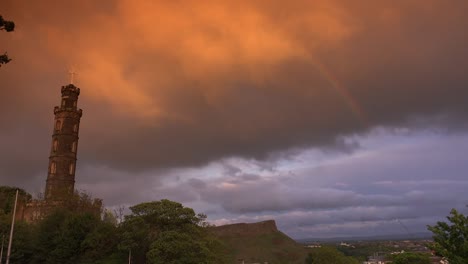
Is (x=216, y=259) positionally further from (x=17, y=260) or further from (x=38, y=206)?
(x=38, y=206)

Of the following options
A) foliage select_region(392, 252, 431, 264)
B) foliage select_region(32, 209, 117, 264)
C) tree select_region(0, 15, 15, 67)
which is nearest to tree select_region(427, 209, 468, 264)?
tree select_region(0, 15, 15, 67)

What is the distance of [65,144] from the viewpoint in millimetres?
89562

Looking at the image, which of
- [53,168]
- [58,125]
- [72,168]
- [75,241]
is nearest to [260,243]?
[72,168]

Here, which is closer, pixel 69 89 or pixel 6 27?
pixel 6 27

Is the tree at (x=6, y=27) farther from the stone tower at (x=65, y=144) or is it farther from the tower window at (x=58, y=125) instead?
the tower window at (x=58, y=125)

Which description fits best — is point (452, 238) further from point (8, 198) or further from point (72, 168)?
point (8, 198)

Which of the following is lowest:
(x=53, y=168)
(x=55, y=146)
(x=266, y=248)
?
(x=266, y=248)

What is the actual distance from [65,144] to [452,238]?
272ft

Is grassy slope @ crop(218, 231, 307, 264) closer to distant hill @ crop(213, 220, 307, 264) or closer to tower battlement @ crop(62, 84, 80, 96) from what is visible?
distant hill @ crop(213, 220, 307, 264)

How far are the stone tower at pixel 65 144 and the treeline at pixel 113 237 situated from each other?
1998cm

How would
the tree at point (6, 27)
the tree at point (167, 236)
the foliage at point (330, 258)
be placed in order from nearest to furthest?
the tree at point (6, 27), the tree at point (167, 236), the foliage at point (330, 258)

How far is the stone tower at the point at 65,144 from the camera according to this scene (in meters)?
86.9

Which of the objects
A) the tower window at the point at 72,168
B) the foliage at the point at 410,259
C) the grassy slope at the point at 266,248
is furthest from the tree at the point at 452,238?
the grassy slope at the point at 266,248

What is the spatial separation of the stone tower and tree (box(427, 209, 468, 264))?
74.6m
